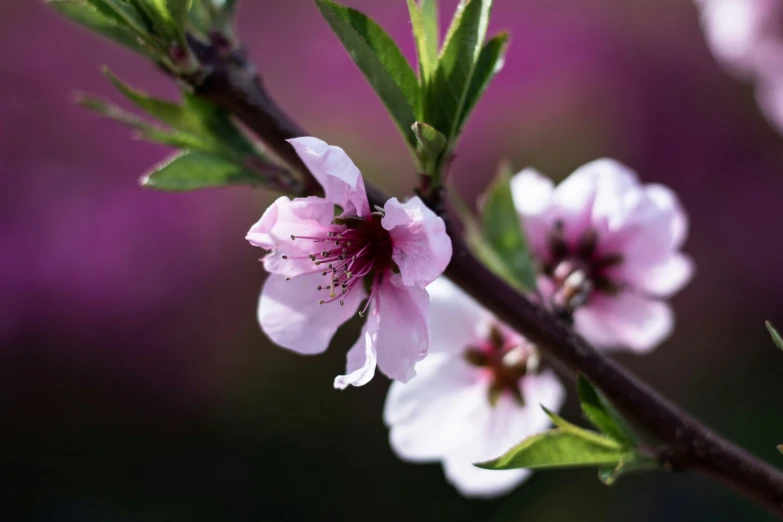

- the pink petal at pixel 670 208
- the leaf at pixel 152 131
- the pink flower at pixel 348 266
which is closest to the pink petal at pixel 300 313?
the pink flower at pixel 348 266

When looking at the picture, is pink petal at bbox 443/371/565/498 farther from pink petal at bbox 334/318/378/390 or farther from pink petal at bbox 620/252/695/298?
pink petal at bbox 334/318/378/390

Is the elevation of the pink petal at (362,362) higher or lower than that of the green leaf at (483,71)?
lower

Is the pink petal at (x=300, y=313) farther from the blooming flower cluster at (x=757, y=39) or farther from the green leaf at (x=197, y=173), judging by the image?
the blooming flower cluster at (x=757, y=39)

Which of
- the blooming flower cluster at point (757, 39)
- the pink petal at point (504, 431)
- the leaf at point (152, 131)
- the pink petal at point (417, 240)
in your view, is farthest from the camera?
the blooming flower cluster at point (757, 39)

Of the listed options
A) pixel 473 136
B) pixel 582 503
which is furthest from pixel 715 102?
pixel 582 503

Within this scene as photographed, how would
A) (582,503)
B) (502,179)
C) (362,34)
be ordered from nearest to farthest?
(362,34) < (502,179) < (582,503)

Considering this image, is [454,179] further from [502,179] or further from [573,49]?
[502,179]

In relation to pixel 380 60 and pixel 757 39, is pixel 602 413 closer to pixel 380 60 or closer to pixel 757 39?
pixel 380 60
